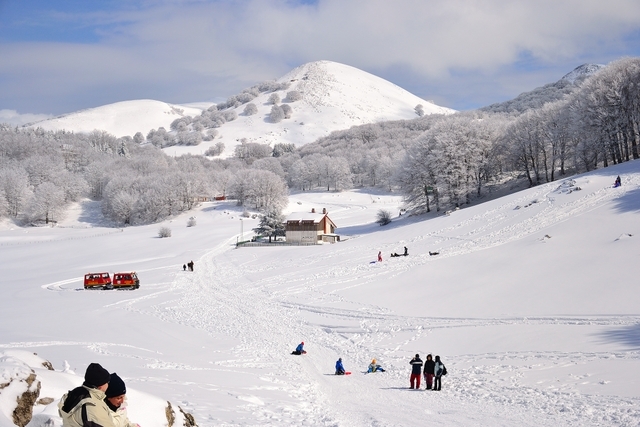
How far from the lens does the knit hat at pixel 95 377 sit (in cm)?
468

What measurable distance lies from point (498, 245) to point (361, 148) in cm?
13893

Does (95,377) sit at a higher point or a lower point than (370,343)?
higher

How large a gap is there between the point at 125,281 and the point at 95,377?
35041mm

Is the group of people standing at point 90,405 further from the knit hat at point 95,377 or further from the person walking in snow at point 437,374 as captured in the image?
the person walking in snow at point 437,374

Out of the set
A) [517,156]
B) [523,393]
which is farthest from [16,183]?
[523,393]

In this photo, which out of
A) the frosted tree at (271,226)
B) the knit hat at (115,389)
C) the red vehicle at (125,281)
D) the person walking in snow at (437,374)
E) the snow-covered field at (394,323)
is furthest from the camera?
the frosted tree at (271,226)

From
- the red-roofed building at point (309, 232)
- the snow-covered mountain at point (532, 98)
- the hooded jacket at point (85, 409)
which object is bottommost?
the hooded jacket at point (85, 409)

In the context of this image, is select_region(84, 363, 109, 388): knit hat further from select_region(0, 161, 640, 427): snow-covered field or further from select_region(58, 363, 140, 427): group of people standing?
select_region(0, 161, 640, 427): snow-covered field

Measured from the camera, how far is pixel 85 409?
15.2ft

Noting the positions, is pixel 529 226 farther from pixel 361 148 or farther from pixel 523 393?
pixel 361 148

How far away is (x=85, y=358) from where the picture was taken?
1486cm

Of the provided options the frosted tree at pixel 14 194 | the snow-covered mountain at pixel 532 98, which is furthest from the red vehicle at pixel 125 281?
the snow-covered mountain at pixel 532 98

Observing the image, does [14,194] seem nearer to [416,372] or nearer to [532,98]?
[416,372]

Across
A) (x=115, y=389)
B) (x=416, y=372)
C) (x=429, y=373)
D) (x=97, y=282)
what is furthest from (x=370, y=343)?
(x=97, y=282)
